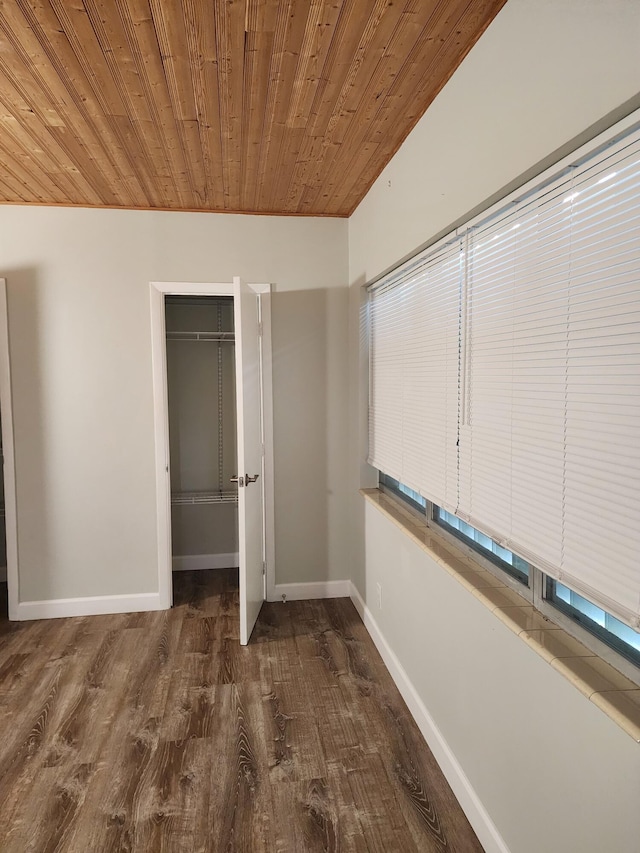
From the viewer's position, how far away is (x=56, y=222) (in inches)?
136

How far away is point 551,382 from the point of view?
4.69 feet

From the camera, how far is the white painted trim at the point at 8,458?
3420 mm

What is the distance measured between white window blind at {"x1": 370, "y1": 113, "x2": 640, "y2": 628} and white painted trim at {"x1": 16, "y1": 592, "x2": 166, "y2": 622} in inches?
90.5

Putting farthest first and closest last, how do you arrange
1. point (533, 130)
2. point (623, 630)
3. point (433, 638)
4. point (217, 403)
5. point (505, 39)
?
point (217, 403) < point (433, 638) < point (505, 39) < point (533, 130) < point (623, 630)

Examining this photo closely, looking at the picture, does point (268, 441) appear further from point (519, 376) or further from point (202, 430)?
point (519, 376)

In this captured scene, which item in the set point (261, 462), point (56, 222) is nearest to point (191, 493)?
point (261, 462)

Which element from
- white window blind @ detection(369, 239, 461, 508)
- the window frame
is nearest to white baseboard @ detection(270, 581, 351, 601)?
white window blind @ detection(369, 239, 461, 508)

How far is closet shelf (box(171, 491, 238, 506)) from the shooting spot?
423 centimetres

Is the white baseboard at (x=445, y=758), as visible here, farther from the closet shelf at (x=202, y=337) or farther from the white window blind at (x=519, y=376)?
the closet shelf at (x=202, y=337)

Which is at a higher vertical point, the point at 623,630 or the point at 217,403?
the point at 217,403

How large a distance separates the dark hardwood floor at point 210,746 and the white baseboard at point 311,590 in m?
0.38

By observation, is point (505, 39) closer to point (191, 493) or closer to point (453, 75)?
point (453, 75)

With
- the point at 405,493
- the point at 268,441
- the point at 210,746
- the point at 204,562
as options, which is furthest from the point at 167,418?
the point at 210,746

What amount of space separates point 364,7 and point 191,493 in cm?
359
